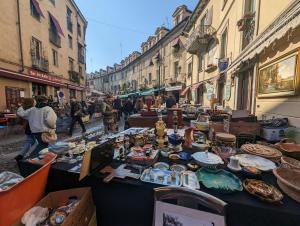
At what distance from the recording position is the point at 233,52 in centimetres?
657

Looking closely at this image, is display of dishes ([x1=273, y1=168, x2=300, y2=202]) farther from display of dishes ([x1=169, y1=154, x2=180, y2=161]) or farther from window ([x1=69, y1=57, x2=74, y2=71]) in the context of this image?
window ([x1=69, y1=57, x2=74, y2=71])

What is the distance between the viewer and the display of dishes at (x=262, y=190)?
1139 mm

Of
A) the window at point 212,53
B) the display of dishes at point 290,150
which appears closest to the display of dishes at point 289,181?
the display of dishes at point 290,150

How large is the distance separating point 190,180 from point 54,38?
47.9 feet

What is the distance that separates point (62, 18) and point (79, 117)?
11.7 m

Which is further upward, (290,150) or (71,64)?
(71,64)

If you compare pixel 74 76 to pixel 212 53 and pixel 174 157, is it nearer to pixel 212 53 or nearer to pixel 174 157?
pixel 212 53

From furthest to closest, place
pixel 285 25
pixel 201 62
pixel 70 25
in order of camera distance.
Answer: pixel 70 25 < pixel 201 62 < pixel 285 25

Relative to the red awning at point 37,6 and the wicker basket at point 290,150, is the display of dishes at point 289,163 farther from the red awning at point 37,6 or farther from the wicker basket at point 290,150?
the red awning at point 37,6

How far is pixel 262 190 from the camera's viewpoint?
4.02 feet

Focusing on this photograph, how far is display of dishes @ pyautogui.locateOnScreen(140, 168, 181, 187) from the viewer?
1.38 meters

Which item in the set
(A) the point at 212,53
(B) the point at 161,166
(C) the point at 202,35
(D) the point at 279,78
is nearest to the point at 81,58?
(C) the point at 202,35

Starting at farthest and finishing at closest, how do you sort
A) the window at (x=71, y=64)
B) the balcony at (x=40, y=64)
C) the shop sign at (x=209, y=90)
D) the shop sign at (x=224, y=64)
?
1. the window at (x=71, y=64)
2. the balcony at (x=40, y=64)
3. the shop sign at (x=209, y=90)
4. the shop sign at (x=224, y=64)

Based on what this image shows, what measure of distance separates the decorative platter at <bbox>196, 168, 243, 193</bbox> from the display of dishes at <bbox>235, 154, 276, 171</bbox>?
331mm
